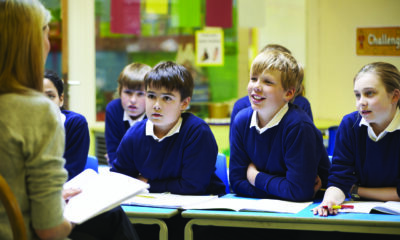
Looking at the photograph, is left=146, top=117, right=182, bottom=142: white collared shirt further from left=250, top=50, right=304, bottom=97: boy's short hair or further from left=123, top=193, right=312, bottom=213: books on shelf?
left=250, top=50, right=304, bottom=97: boy's short hair

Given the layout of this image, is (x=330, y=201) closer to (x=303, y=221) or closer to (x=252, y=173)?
(x=303, y=221)

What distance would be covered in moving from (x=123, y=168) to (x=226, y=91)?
250 cm

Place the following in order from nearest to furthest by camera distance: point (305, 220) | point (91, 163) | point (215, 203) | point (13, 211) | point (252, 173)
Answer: point (13, 211) → point (305, 220) → point (215, 203) → point (252, 173) → point (91, 163)

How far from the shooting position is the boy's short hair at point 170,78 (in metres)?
2.72

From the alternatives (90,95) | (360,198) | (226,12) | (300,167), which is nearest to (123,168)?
(300,167)

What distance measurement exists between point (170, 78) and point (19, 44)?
4.44 ft

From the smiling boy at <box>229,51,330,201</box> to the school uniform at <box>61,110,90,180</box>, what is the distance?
0.79 metres

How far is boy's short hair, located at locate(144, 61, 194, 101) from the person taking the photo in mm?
2717

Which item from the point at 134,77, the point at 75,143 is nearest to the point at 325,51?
the point at 134,77

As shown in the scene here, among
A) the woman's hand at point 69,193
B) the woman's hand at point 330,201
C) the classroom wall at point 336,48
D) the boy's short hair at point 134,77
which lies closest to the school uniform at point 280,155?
the woman's hand at point 330,201

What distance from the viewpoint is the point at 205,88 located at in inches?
199

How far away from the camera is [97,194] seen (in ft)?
5.70

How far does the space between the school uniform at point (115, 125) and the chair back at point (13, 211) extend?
2289mm

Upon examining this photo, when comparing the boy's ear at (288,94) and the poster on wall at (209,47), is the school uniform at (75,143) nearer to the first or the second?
the boy's ear at (288,94)
